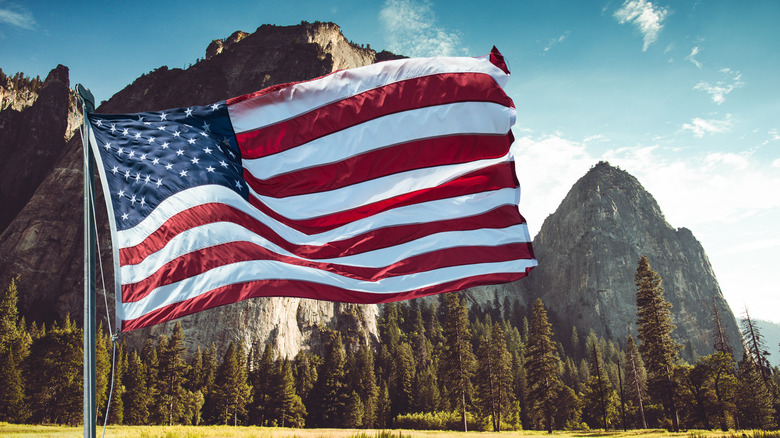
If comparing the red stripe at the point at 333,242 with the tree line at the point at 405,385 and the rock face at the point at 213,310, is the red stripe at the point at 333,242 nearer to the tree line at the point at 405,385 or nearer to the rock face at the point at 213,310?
the tree line at the point at 405,385

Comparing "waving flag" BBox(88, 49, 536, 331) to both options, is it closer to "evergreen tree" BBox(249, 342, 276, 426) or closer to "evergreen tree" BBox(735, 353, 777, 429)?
"evergreen tree" BBox(735, 353, 777, 429)

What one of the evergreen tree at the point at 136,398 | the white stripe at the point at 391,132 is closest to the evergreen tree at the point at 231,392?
the evergreen tree at the point at 136,398

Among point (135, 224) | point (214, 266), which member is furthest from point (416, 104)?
point (135, 224)

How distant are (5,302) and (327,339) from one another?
6124 centimetres

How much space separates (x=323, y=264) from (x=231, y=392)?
212ft

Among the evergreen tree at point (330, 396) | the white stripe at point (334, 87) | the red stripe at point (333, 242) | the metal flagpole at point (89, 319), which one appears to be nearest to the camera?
the metal flagpole at point (89, 319)

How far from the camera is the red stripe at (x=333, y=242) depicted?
6145mm

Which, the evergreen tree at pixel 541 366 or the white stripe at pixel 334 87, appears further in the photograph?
the evergreen tree at pixel 541 366

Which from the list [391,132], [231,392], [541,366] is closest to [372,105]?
[391,132]

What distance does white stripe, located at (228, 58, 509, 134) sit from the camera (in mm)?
7129

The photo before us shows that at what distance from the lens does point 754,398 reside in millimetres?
49000

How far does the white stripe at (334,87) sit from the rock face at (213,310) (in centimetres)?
9507

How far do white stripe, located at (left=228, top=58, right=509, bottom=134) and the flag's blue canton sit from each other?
36cm

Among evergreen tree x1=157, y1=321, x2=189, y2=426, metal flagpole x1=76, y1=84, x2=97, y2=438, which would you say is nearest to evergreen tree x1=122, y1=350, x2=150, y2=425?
evergreen tree x1=157, y1=321, x2=189, y2=426
